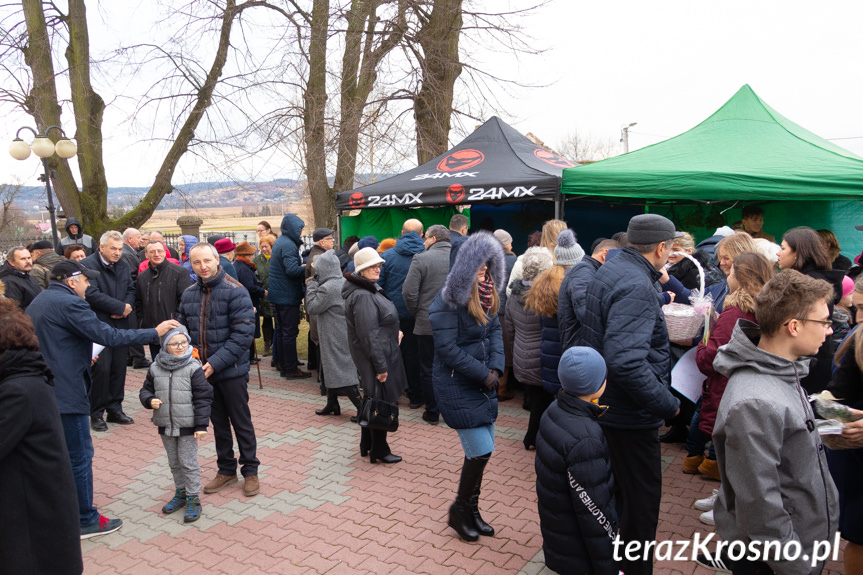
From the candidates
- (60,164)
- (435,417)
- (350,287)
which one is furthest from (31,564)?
(60,164)

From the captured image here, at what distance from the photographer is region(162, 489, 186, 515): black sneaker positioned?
13.8ft

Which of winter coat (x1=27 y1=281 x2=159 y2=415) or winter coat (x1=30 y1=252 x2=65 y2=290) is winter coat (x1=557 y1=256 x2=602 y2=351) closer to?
winter coat (x1=27 y1=281 x2=159 y2=415)

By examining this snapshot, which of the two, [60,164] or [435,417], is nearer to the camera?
→ [435,417]

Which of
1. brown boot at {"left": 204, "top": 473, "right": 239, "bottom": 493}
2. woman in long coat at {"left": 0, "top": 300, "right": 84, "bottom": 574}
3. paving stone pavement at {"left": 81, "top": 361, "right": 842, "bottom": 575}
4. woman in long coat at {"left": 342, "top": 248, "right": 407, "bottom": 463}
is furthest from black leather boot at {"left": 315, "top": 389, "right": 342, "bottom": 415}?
woman in long coat at {"left": 0, "top": 300, "right": 84, "bottom": 574}

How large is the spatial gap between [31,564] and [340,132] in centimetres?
1089

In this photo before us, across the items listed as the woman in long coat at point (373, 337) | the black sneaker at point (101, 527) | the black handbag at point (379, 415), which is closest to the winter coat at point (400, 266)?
the woman in long coat at point (373, 337)

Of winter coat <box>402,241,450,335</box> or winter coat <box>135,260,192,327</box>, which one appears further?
winter coat <box>135,260,192,327</box>

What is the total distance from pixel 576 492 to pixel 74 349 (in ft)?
11.6

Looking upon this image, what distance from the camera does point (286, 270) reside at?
7.59 m

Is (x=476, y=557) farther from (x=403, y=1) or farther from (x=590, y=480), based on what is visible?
(x=403, y=1)

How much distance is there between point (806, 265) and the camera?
3.92 m

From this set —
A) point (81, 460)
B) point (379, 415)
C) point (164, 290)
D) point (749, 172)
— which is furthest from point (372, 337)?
point (749, 172)

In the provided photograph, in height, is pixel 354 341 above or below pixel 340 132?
below

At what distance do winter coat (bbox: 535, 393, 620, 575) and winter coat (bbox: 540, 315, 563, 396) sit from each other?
1.60 meters
